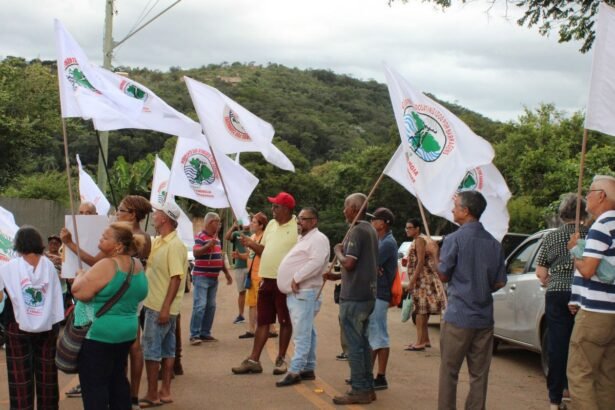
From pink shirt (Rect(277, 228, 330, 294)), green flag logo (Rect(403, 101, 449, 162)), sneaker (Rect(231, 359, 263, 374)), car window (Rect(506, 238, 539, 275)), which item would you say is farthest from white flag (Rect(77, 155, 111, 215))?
car window (Rect(506, 238, 539, 275))

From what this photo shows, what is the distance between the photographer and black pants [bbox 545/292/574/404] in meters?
7.77

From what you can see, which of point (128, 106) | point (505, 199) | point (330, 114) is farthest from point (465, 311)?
point (330, 114)

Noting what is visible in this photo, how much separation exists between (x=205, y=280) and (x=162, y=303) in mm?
4396

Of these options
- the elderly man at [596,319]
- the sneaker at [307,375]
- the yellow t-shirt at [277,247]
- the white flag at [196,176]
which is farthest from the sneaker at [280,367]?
the elderly man at [596,319]

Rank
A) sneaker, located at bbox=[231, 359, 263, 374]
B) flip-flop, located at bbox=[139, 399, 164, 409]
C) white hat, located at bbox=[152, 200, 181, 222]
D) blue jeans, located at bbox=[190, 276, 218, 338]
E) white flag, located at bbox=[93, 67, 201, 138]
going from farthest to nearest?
blue jeans, located at bbox=[190, 276, 218, 338] < sneaker, located at bbox=[231, 359, 263, 374] < white flag, located at bbox=[93, 67, 201, 138] < white hat, located at bbox=[152, 200, 181, 222] < flip-flop, located at bbox=[139, 399, 164, 409]

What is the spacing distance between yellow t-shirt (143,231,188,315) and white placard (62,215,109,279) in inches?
35.8

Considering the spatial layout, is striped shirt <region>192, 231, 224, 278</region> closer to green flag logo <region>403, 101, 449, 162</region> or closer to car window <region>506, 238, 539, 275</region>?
car window <region>506, 238, 539, 275</region>

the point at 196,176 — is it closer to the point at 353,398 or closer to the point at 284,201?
the point at 284,201

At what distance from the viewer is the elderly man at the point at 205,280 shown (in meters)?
12.4

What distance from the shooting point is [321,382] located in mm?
9359

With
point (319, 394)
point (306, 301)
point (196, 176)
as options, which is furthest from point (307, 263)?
point (196, 176)

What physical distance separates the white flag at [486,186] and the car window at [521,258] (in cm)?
236

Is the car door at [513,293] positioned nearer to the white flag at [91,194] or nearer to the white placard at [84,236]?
the white flag at [91,194]

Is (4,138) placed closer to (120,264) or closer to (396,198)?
(120,264)
